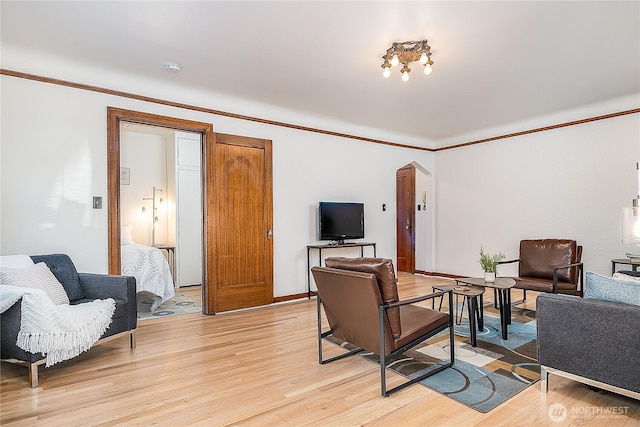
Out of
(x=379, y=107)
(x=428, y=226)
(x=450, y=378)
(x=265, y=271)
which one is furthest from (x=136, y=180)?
(x=450, y=378)

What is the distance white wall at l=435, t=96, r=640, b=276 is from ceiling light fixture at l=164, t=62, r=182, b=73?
4.95m

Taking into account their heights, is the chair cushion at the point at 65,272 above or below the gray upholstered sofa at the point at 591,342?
above

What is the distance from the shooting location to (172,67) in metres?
3.62

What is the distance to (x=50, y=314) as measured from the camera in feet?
8.36

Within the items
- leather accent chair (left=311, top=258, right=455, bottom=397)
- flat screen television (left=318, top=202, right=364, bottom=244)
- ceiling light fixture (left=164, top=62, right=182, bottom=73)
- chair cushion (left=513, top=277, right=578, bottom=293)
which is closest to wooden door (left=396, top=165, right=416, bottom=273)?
flat screen television (left=318, top=202, right=364, bottom=244)

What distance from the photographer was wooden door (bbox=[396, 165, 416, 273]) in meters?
7.64

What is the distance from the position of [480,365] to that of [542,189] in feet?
12.3

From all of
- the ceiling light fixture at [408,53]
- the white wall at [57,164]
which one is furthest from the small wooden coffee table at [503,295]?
the white wall at [57,164]

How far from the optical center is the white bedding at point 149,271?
462 centimetres

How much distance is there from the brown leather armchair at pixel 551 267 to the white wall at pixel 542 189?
85cm

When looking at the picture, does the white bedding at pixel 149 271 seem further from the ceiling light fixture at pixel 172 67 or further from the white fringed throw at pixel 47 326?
the ceiling light fixture at pixel 172 67

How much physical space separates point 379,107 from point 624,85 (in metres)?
2.81

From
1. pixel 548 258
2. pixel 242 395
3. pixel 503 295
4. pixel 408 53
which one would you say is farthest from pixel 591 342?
pixel 548 258

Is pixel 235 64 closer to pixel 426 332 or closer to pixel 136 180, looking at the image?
pixel 426 332
